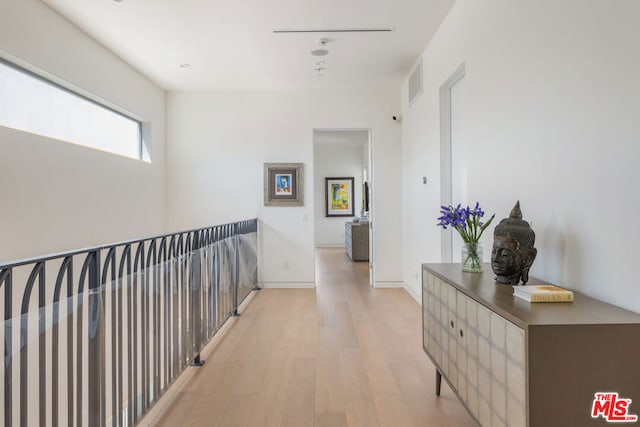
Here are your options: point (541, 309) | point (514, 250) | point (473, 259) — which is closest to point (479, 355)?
point (541, 309)

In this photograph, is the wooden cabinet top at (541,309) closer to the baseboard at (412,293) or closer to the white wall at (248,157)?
the baseboard at (412,293)

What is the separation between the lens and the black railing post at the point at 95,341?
1558 millimetres

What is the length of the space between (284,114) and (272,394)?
4.10 m

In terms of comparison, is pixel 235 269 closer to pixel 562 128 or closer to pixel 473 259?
pixel 473 259

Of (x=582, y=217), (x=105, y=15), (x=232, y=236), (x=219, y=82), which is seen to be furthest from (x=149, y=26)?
(x=582, y=217)

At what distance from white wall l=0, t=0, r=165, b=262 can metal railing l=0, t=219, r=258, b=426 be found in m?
0.31

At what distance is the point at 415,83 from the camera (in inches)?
182

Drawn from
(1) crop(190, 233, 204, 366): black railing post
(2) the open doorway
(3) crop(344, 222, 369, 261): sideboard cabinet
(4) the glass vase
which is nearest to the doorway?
(4) the glass vase

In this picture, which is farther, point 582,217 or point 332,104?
point 332,104

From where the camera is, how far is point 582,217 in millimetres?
1691

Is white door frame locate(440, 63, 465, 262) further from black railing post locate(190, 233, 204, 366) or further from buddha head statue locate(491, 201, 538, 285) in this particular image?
black railing post locate(190, 233, 204, 366)

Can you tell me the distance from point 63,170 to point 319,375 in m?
2.78

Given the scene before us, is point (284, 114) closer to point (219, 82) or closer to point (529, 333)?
Result: point (219, 82)

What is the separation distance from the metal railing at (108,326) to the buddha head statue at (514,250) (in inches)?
68.3
